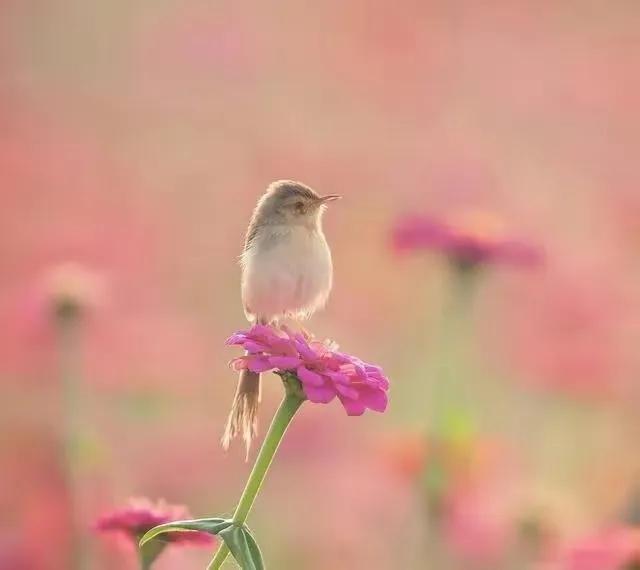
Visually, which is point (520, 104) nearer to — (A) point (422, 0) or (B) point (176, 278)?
(A) point (422, 0)

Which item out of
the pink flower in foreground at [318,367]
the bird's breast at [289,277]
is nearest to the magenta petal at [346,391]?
the pink flower in foreground at [318,367]

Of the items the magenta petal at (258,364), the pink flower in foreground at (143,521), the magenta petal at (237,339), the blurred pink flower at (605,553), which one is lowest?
the blurred pink flower at (605,553)

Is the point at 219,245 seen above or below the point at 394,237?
below

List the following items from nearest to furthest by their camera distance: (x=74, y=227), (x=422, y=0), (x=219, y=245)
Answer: (x=74, y=227) < (x=219, y=245) < (x=422, y=0)

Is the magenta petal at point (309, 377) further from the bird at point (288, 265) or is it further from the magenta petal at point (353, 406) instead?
the bird at point (288, 265)

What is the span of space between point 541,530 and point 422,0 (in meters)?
3.23

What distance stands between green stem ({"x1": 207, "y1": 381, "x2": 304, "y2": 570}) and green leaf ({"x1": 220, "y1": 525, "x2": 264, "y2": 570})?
0.03ft

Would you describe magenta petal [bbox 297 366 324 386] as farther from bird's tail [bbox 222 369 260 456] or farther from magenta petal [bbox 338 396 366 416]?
bird's tail [bbox 222 369 260 456]


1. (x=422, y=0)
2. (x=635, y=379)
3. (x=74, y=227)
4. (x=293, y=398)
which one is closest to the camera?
(x=293, y=398)

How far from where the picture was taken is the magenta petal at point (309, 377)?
3.13 ft

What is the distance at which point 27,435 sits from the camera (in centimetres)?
207

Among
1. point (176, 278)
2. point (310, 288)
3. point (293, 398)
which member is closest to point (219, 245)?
point (176, 278)

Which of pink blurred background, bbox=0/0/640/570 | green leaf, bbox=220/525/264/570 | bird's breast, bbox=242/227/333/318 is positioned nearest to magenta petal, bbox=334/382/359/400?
green leaf, bbox=220/525/264/570

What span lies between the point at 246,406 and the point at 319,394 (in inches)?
9.1
